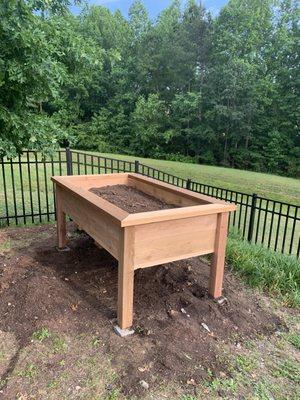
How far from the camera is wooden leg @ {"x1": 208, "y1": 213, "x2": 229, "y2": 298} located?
2920 mm

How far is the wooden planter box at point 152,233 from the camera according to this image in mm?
2475

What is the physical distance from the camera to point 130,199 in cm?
359

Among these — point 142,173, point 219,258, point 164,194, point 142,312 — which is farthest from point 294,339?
point 142,173

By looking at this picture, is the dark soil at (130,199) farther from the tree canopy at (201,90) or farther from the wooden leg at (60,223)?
the tree canopy at (201,90)

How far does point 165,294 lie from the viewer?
307 cm

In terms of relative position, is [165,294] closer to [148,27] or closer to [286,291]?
[286,291]

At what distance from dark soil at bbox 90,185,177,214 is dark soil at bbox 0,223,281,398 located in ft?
2.20

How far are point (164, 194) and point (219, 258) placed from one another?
3.40 ft

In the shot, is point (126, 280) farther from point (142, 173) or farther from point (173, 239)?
point (142, 173)

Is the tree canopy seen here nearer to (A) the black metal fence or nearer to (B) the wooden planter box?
(A) the black metal fence

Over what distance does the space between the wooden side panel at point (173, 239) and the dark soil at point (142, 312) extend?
525 millimetres

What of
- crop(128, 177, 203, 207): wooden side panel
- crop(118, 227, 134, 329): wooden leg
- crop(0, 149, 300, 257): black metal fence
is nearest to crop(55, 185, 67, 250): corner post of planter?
crop(0, 149, 300, 257): black metal fence

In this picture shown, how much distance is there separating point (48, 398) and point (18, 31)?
111 inches

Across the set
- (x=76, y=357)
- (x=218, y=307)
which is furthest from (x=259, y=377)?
(x=76, y=357)
